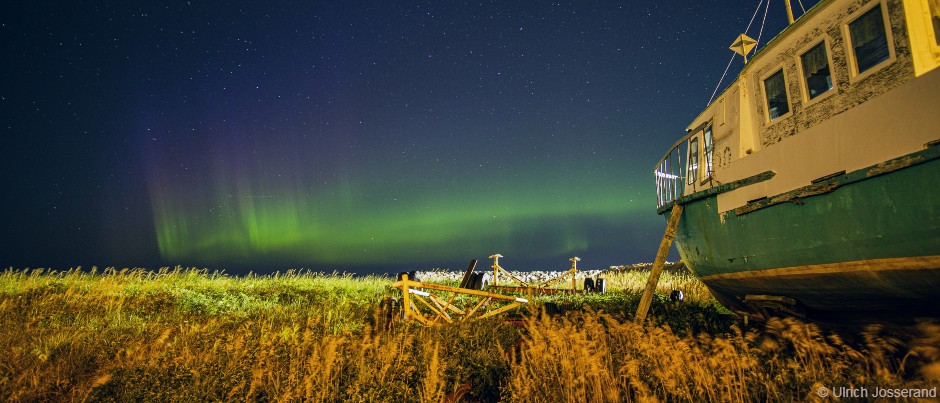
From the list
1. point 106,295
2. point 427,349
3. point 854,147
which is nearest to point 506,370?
point 427,349

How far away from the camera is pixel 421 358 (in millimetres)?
5969

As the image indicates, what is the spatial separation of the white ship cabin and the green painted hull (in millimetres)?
278

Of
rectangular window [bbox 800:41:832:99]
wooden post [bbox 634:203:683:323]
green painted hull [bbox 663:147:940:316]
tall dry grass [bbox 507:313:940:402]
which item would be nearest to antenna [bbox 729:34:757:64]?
rectangular window [bbox 800:41:832:99]

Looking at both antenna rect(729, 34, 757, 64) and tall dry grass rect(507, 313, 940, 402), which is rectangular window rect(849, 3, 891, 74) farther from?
antenna rect(729, 34, 757, 64)

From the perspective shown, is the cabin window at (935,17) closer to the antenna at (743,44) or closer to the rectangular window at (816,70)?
the rectangular window at (816,70)

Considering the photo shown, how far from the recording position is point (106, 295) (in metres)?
10.5

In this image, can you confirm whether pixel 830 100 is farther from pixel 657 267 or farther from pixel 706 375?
pixel 706 375

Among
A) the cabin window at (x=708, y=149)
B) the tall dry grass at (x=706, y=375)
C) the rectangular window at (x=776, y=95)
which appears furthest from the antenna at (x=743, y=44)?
the tall dry grass at (x=706, y=375)

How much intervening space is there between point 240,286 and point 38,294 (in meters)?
4.90

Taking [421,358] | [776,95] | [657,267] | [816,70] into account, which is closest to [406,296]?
[421,358]

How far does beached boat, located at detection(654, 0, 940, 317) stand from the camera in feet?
16.1

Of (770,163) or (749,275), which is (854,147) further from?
(749,275)

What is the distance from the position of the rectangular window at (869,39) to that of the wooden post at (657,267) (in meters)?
4.14

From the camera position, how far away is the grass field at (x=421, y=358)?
4445 millimetres
